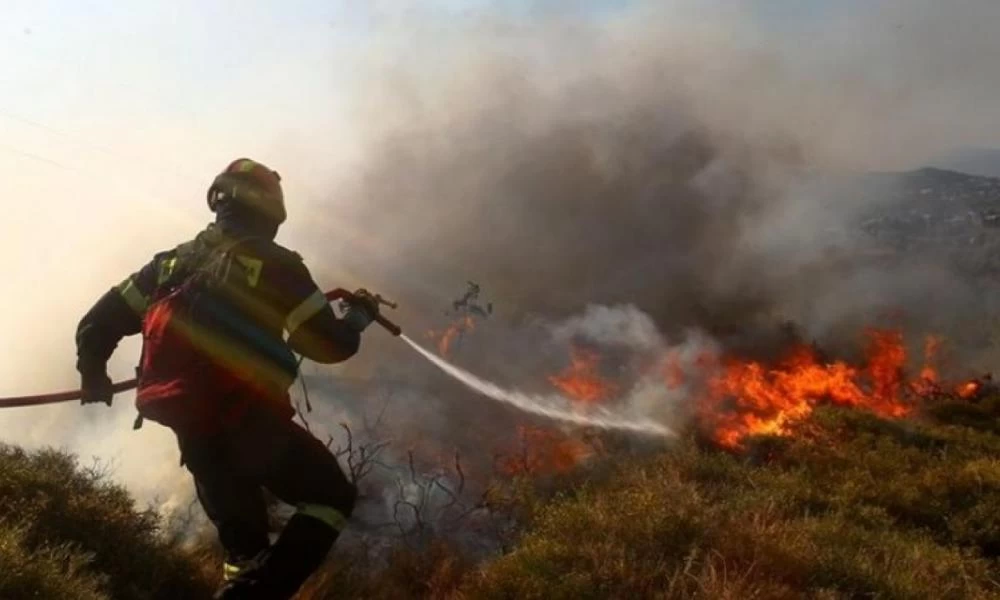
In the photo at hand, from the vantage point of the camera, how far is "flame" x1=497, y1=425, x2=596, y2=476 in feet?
32.3

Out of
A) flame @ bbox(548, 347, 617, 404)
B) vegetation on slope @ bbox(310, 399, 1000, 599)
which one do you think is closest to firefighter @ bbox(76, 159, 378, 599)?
vegetation on slope @ bbox(310, 399, 1000, 599)

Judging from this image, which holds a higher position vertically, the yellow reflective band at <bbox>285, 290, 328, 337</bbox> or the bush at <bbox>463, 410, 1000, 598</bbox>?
the yellow reflective band at <bbox>285, 290, 328, 337</bbox>

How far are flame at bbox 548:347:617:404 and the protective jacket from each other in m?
10.7

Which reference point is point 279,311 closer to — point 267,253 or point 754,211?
point 267,253

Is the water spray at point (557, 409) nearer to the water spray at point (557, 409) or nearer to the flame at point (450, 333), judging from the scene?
the water spray at point (557, 409)

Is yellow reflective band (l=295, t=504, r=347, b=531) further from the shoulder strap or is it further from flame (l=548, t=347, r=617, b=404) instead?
flame (l=548, t=347, r=617, b=404)

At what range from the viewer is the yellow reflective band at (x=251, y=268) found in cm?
308

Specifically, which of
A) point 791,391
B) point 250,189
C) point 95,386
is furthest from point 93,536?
point 791,391

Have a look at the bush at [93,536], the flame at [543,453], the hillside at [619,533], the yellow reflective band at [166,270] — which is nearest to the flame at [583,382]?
the flame at [543,453]

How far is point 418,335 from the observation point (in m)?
17.8

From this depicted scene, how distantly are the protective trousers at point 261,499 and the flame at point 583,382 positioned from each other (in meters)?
10.7

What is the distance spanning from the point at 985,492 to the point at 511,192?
19.4 metres

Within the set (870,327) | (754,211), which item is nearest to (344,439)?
(870,327)

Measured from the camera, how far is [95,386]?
11.3 ft
